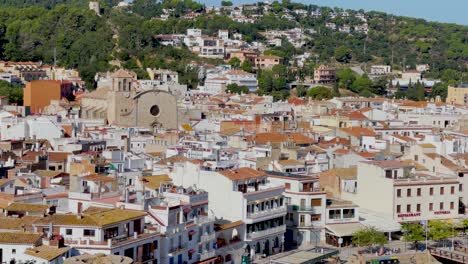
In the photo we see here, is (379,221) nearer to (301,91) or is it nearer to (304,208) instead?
(304,208)

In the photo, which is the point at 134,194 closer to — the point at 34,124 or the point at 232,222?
the point at 232,222

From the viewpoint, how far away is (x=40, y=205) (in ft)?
89.8

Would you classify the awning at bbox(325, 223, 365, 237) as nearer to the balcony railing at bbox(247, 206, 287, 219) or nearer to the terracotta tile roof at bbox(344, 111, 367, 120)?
the balcony railing at bbox(247, 206, 287, 219)

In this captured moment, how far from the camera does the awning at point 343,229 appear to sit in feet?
110

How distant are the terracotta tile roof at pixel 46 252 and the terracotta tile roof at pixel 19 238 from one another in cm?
31

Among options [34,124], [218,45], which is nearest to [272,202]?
[34,124]

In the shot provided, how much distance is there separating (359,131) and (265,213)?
887 inches

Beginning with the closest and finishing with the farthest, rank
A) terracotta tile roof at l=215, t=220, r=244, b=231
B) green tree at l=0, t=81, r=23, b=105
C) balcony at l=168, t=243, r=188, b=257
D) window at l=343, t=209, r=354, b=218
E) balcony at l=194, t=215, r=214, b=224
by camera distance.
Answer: balcony at l=168, t=243, r=188, b=257 → balcony at l=194, t=215, r=214, b=224 → terracotta tile roof at l=215, t=220, r=244, b=231 → window at l=343, t=209, r=354, b=218 → green tree at l=0, t=81, r=23, b=105

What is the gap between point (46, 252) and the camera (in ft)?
73.4

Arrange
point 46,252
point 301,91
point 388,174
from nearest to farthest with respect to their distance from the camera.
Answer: point 46,252, point 388,174, point 301,91

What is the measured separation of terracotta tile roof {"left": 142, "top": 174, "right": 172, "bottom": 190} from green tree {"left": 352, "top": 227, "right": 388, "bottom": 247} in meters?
6.75

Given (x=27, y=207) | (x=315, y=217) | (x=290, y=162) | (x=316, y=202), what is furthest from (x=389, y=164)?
(x=27, y=207)

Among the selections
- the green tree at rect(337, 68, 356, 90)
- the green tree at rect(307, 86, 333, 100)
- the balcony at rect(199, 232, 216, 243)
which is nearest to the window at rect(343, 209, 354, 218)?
the balcony at rect(199, 232, 216, 243)

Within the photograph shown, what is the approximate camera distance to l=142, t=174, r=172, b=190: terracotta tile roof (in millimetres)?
30987
